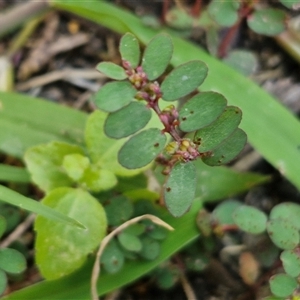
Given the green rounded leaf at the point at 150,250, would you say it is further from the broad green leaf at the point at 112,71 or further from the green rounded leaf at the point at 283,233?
the broad green leaf at the point at 112,71

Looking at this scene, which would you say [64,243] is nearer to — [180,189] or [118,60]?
[180,189]

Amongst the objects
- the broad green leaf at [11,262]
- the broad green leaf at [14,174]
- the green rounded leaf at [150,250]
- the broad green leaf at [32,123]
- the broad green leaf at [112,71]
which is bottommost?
the broad green leaf at [14,174]

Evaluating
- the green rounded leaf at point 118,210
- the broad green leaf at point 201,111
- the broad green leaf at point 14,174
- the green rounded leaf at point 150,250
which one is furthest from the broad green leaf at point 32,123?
the broad green leaf at point 201,111

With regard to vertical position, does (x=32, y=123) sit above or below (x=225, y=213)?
below

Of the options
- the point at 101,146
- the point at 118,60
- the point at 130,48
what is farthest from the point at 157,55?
the point at 118,60

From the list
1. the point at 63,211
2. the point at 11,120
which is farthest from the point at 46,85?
the point at 63,211

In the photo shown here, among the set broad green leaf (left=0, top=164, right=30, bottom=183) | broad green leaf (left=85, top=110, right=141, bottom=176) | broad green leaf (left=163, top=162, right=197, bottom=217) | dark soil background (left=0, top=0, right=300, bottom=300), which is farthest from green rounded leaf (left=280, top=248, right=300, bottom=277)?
broad green leaf (left=0, top=164, right=30, bottom=183)

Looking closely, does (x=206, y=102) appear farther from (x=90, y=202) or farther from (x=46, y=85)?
(x=46, y=85)
